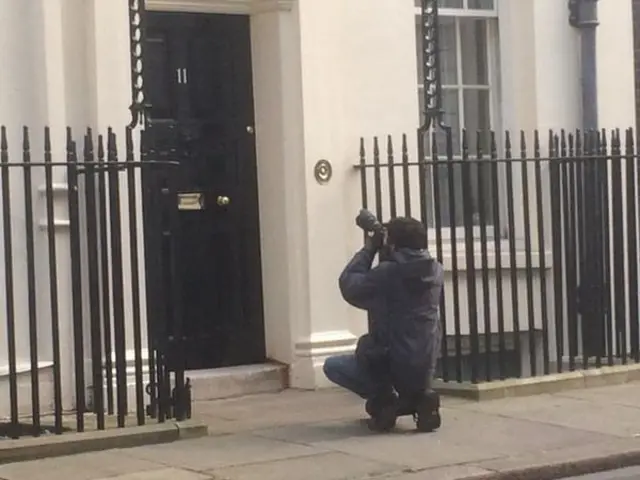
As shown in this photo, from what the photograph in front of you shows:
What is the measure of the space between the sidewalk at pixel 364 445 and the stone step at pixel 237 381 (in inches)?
Result: 6.3

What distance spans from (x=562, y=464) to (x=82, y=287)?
3.17m

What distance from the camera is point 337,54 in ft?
32.8

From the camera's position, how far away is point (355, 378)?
26.8 feet

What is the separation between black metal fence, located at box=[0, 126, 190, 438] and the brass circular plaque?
4.61 ft

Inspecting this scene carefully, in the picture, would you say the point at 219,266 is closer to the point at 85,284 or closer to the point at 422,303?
the point at 85,284

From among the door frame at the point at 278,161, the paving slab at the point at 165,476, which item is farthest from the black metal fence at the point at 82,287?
the door frame at the point at 278,161

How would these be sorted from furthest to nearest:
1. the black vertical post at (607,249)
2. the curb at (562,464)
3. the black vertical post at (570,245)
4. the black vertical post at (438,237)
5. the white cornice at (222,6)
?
the black vertical post at (607,249) → the black vertical post at (570,245) → the white cornice at (222,6) → the black vertical post at (438,237) → the curb at (562,464)

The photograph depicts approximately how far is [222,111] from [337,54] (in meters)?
0.94

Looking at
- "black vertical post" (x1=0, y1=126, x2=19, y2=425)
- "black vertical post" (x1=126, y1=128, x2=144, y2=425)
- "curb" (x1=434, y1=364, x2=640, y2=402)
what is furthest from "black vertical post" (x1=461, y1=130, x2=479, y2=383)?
"black vertical post" (x1=0, y1=126, x2=19, y2=425)

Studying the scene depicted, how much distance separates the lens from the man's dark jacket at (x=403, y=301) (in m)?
8.03

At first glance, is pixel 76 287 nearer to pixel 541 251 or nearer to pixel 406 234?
pixel 406 234

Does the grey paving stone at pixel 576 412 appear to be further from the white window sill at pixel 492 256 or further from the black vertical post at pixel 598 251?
the white window sill at pixel 492 256

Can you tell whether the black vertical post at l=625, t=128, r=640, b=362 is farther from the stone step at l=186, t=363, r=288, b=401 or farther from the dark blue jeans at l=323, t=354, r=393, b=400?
the dark blue jeans at l=323, t=354, r=393, b=400

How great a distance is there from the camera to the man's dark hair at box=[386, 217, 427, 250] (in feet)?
26.4
